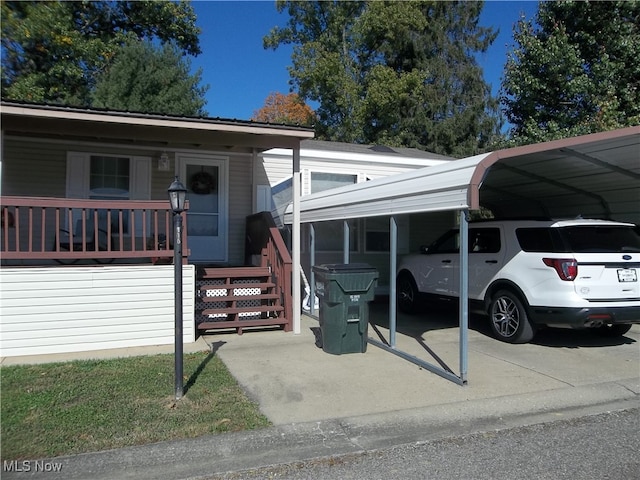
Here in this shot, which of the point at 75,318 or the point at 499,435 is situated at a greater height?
the point at 75,318

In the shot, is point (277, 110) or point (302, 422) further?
point (277, 110)

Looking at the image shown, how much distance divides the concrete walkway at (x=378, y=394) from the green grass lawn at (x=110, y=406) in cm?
20

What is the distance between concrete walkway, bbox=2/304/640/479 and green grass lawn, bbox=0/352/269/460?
195 millimetres

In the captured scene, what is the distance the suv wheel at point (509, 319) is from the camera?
23.2 feet

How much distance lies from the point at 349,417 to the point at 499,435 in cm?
130

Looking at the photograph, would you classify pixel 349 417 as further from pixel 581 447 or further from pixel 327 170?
pixel 327 170

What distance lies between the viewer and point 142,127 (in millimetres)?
7320

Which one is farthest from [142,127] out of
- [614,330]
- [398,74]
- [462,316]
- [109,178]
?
[398,74]

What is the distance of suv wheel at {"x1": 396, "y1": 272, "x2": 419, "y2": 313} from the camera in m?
9.80

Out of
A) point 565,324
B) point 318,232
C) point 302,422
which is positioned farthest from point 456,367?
point 318,232

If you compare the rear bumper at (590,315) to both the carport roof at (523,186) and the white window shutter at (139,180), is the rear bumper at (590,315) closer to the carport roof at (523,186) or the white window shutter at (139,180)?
the carport roof at (523,186)

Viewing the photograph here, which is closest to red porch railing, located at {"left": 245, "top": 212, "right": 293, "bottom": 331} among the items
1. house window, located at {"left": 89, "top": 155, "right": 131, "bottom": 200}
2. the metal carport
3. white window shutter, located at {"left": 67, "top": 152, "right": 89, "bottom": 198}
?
the metal carport

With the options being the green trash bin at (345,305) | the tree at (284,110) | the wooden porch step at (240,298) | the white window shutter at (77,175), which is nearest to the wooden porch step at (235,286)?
the wooden porch step at (240,298)

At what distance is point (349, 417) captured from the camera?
4617 mm
